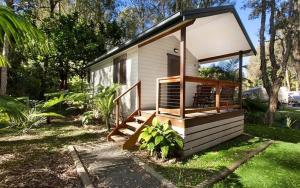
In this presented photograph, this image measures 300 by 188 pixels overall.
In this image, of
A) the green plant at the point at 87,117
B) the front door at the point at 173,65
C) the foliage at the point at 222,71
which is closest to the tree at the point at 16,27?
the front door at the point at 173,65

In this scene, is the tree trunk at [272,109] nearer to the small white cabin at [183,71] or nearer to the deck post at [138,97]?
the small white cabin at [183,71]

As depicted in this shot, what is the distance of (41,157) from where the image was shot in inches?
→ 238

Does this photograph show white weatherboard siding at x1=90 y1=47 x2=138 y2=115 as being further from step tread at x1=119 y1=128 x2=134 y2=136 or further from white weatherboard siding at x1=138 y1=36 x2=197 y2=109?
step tread at x1=119 y1=128 x2=134 y2=136

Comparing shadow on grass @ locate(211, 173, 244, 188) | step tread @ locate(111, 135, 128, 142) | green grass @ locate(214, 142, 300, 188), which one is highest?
step tread @ locate(111, 135, 128, 142)

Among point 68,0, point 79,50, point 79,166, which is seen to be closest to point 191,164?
point 79,166

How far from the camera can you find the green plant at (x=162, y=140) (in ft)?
18.9

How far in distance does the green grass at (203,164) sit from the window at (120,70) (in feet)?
16.5

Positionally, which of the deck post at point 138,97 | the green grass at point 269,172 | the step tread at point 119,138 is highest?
the deck post at point 138,97

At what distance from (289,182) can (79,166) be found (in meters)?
4.33

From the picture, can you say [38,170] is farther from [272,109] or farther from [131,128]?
[272,109]

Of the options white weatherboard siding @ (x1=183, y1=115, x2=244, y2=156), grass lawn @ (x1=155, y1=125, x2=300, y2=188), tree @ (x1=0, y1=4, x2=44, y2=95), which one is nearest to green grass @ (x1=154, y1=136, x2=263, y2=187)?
grass lawn @ (x1=155, y1=125, x2=300, y2=188)

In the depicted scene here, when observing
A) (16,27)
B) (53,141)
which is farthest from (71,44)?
(16,27)

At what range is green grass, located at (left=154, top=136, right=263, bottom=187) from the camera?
15.9ft

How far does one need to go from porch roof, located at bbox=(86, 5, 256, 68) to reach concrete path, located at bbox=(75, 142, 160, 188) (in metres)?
3.57
